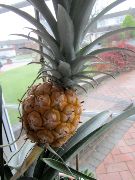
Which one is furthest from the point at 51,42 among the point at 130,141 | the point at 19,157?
the point at 130,141

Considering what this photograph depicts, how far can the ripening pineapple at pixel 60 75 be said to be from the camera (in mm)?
615

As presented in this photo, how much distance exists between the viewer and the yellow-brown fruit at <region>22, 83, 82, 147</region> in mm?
617

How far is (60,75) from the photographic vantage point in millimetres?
659

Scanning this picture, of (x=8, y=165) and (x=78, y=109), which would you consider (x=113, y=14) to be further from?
(x=8, y=165)

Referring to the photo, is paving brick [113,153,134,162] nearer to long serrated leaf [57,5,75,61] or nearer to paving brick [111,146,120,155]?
paving brick [111,146,120,155]

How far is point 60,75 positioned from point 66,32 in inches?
4.9

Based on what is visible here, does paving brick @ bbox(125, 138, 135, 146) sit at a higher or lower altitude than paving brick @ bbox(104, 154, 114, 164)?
higher

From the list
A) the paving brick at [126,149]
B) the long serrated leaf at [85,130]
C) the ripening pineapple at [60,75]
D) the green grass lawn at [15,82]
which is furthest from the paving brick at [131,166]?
the ripening pineapple at [60,75]

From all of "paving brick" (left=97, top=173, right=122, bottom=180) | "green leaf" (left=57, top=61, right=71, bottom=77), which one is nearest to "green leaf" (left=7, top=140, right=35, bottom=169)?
"green leaf" (left=57, top=61, right=71, bottom=77)

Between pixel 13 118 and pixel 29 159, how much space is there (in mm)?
1321

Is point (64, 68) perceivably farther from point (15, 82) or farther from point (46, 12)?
point (15, 82)

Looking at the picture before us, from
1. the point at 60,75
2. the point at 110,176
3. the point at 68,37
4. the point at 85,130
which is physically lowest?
the point at 110,176

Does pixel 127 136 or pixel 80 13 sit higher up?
pixel 80 13

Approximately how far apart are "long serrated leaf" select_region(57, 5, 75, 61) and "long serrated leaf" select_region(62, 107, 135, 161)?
213 millimetres
